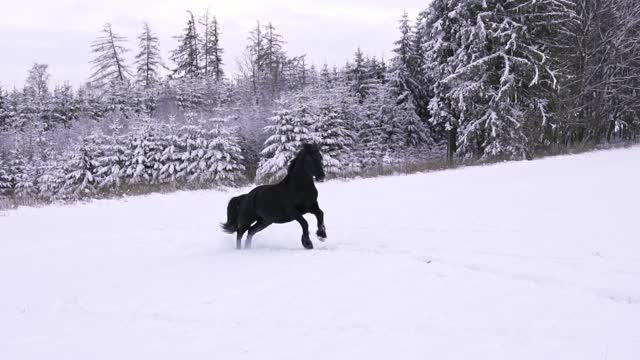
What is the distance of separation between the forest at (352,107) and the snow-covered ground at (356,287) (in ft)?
34.7

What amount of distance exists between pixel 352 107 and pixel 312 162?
131 ft

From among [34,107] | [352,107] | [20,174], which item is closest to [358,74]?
[352,107]

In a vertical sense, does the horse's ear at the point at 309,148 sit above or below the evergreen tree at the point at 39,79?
below

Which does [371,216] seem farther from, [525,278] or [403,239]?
[525,278]

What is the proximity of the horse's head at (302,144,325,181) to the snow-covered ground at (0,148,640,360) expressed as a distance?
1233 mm

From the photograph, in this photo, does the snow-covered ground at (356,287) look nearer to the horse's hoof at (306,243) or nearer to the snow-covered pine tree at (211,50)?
the horse's hoof at (306,243)

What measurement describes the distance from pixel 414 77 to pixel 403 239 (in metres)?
42.5

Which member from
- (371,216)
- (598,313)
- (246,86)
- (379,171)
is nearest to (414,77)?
(246,86)

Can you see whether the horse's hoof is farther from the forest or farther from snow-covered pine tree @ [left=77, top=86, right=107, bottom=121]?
snow-covered pine tree @ [left=77, top=86, right=107, bottom=121]

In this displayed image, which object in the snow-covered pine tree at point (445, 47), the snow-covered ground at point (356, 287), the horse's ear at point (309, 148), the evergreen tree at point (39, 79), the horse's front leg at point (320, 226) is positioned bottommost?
the snow-covered ground at point (356, 287)

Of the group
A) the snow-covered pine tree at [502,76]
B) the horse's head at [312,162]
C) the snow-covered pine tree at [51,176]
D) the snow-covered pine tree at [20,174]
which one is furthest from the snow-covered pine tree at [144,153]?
the horse's head at [312,162]

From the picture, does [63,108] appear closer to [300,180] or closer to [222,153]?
[222,153]

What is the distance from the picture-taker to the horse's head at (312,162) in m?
7.62

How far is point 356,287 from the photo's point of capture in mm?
5109
